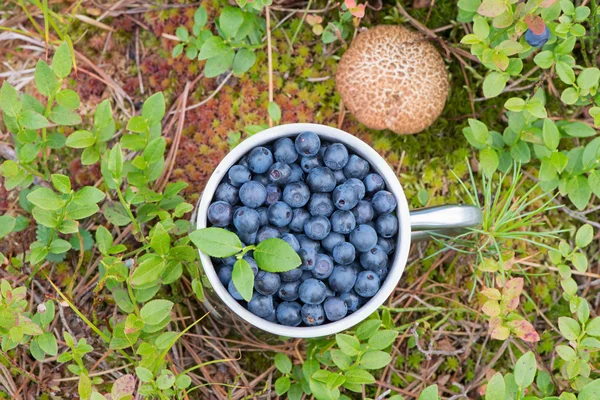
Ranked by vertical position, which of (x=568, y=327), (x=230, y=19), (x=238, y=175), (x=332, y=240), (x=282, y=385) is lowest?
(x=282, y=385)

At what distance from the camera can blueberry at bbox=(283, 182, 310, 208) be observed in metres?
1.83

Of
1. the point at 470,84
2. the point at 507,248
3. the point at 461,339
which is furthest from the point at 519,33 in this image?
the point at 461,339

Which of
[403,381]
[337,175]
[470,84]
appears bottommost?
A: [403,381]

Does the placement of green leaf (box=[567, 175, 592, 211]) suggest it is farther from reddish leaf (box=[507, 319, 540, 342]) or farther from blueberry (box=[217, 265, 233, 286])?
blueberry (box=[217, 265, 233, 286])

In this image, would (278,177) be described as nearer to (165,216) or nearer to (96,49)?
(165,216)

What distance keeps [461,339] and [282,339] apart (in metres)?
0.88

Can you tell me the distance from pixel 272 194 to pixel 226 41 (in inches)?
34.8

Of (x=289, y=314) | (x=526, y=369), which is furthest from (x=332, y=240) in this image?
(x=526, y=369)

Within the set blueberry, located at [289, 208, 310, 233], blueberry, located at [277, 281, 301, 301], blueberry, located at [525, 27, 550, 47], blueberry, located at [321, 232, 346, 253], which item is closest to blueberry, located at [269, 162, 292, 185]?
blueberry, located at [289, 208, 310, 233]

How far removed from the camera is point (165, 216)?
83.9 inches

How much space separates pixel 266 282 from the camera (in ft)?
5.82

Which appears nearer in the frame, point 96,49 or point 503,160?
point 503,160

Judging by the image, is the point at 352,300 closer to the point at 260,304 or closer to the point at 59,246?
the point at 260,304

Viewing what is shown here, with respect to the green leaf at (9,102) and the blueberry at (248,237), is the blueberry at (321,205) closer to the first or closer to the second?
the blueberry at (248,237)
